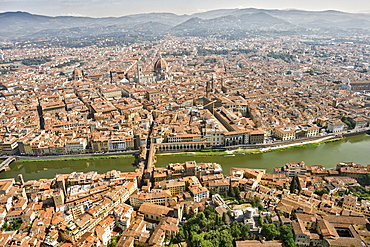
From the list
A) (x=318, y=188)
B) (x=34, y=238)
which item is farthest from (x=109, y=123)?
(x=318, y=188)

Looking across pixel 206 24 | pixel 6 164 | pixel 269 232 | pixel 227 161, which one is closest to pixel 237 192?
pixel 269 232

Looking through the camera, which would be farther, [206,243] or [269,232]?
[269,232]

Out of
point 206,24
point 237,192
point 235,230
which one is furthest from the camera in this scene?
point 206,24

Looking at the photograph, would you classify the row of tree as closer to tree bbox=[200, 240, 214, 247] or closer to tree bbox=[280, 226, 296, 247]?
tree bbox=[200, 240, 214, 247]

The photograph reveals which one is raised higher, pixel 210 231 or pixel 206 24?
pixel 206 24

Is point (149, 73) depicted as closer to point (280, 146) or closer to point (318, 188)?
point (280, 146)

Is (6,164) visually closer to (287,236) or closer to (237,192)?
(237,192)

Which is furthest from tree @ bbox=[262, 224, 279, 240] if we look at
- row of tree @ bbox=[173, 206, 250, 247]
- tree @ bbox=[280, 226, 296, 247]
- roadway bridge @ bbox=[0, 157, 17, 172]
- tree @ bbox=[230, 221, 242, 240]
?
roadway bridge @ bbox=[0, 157, 17, 172]

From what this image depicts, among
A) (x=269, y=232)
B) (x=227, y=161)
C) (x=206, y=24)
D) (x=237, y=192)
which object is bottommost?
(x=227, y=161)

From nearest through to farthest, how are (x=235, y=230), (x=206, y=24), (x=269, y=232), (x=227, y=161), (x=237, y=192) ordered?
(x=269, y=232) < (x=235, y=230) < (x=237, y=192) < (x=227, y=161) < (x=206, y=24)
